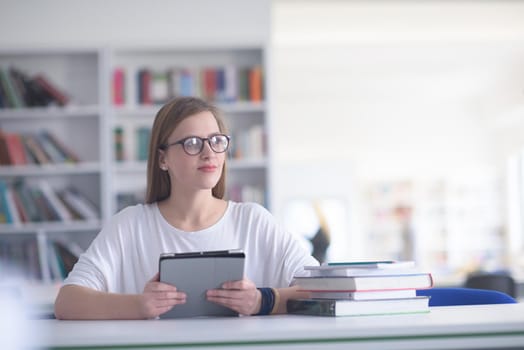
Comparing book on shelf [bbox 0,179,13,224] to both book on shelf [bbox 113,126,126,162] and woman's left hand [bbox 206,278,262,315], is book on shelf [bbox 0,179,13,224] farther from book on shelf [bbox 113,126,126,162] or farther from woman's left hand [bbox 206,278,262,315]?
woman's left hand [bbox 206,278,262,315]

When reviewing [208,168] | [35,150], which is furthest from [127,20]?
[208,168]

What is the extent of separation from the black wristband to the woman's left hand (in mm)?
47

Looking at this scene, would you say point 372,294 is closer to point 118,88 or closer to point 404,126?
point 118,88

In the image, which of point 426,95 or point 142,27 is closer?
point 142,27

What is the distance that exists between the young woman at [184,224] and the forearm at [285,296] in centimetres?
10

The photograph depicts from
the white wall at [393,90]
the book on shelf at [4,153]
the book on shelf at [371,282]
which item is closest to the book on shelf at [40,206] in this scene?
the book on shelf at [4,153]

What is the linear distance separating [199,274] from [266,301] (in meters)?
0.18

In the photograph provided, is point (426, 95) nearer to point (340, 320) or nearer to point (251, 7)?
point (251, 7)

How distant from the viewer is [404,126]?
1092 centimetres

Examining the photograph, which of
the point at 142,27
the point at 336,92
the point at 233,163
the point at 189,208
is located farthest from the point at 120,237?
the point at 336,92

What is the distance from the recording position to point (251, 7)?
217 inches

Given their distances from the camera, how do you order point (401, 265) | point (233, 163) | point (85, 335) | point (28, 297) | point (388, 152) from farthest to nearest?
point (388, 152)
point (233, 163)
point (28, 297)
point (401, 265)
point (85, 335)

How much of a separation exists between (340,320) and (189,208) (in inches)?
28.0

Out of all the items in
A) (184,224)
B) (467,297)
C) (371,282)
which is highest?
(184,224)
